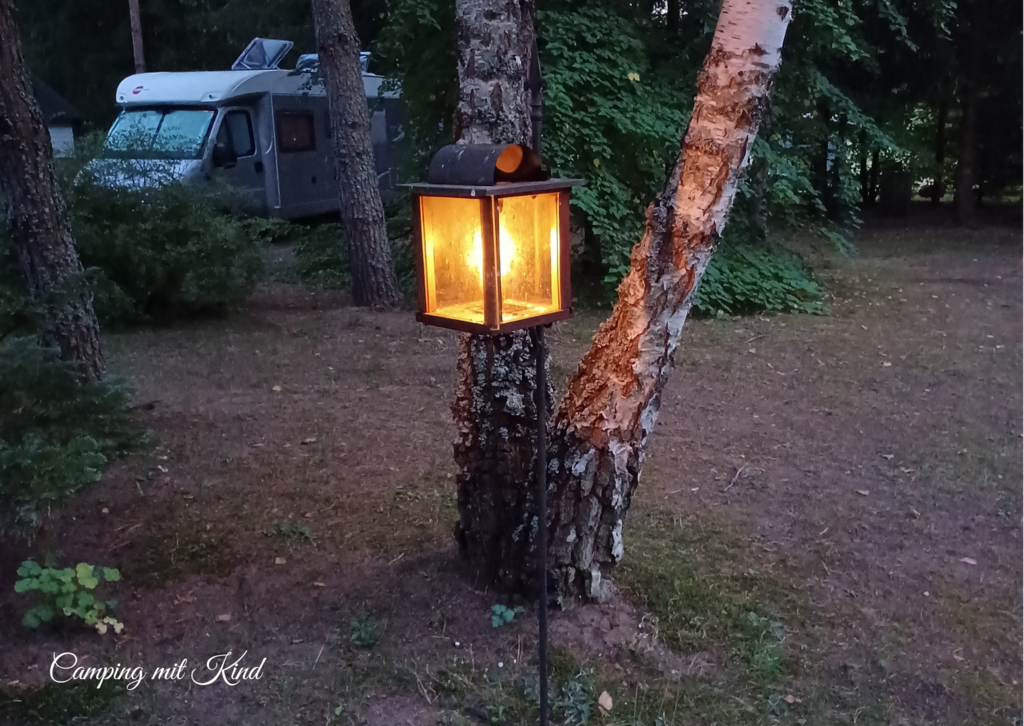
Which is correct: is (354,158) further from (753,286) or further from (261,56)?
(261,56)

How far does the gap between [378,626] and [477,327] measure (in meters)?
1.31

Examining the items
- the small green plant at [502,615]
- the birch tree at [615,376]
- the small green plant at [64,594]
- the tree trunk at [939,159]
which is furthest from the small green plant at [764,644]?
the tree trunk at [939,159]

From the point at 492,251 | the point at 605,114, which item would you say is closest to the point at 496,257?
the point at 492,251

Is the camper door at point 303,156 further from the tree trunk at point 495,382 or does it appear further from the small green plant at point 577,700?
the small green plant at point 577,700

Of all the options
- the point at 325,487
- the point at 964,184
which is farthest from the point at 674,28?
the point at 964,184

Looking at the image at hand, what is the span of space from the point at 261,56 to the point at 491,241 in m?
13.2

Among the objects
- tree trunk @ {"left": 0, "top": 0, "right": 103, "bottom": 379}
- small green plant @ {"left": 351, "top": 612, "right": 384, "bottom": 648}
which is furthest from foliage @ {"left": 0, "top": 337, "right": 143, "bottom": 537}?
tree trunk @ {"left": 0, "top": 0, "right": 103, "bottom": 379}

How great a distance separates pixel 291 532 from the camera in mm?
3863

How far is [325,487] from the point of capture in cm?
438

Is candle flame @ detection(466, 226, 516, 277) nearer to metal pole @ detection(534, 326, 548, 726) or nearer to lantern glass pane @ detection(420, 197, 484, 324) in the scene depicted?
lantern glass pane @ detection(420, 197, 484, 324)

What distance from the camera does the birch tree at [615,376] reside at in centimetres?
278

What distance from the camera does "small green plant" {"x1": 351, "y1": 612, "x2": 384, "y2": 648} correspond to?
3.05 metres

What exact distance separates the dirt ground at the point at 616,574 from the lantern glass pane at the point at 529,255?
3.98 feet

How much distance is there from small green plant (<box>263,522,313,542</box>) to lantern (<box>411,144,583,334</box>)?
1685mm
